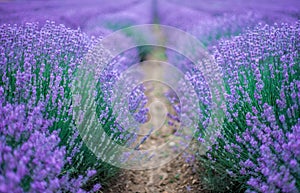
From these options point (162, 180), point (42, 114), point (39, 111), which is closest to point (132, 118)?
point (162, 180)

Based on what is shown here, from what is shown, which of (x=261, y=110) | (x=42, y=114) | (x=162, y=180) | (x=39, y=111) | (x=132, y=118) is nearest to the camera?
(x=39, y=111)

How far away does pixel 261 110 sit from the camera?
6.46ft

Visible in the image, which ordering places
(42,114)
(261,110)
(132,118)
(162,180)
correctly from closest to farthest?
(42,114)
(261,110)
(132,118)
(162,180)

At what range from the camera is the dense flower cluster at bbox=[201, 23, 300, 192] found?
1595mm

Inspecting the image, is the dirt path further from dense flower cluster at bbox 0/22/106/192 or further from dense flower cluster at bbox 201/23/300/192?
dense flower cluster at bbox 0/22/106/192

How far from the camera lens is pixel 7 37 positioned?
222cm

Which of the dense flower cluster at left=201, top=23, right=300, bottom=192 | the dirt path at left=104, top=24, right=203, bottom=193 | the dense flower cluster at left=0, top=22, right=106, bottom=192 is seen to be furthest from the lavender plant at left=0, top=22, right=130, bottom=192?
the dense flower cluster at left=201, top=23, right=300, bottom=192

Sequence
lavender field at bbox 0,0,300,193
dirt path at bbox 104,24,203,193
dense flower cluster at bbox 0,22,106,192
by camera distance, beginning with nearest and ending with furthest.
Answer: dense flower cluster at bbox 0,22,106,192 < lavender field at bbox 0,0,300,193 < dirt path at bbox 104,24,203,193

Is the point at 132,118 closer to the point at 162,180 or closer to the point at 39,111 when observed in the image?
the point at 162,180

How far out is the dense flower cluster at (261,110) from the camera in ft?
5.23

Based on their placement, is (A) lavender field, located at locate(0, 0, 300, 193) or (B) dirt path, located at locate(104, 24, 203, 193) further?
(B) dirt path, located at locate(104, 24, 203, 193)

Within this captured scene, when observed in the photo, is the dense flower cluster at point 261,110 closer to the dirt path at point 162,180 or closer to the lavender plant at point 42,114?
the dirt path at point 162,180

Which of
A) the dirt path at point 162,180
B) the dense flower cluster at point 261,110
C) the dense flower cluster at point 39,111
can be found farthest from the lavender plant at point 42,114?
the dense flower cluster at point 261,110

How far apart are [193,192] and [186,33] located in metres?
2.99
